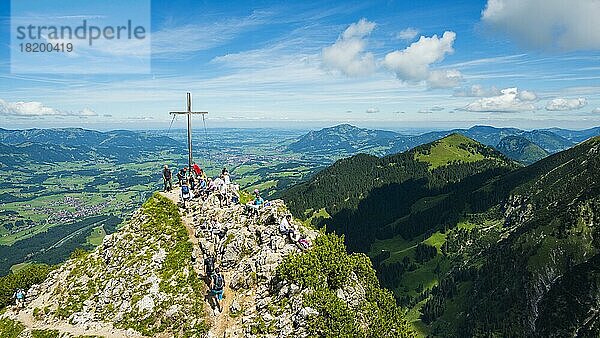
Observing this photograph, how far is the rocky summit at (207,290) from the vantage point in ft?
106

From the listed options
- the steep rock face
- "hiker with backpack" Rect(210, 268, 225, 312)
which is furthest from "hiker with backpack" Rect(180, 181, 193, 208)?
"hiker with backpack" Rect(210, 268, 225, 312)

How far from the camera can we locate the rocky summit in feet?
106

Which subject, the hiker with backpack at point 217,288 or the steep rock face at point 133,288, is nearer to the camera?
the hiker with backpack at point 217,288

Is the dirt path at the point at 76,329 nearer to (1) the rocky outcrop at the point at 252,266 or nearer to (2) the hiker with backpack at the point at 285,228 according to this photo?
(1) the rocky outcrop at the point at 252,266

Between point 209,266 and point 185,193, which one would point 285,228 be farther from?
point 185,193

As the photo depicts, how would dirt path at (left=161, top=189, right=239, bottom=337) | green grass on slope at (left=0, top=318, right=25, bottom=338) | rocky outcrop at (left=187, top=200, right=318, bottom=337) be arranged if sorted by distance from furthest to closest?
green grass on slope at (left=0, top=318, right=25, bottom=338), dirt path at (left=161, top=189, right=239, bottom=337), rocky outcrop at (left=187, top=200, right=318, bottom=337)

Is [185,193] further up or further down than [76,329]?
further up

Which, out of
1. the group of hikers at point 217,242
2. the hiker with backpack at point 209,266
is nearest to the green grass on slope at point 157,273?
the hiker with backpack at point 209,266

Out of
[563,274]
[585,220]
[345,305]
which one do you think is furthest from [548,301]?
[345,305]

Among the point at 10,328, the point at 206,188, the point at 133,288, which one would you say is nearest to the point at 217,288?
the point at 133,288

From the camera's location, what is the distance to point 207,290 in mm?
37062

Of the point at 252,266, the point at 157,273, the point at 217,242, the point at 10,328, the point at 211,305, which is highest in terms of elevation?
the point at 217,242

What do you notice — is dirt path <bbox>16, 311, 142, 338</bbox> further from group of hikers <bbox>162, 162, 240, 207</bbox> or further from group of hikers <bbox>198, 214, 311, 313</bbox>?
group of hikers <bbox>162, 162, 240, 207</bbox>

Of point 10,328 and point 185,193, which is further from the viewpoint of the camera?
point 185,193
